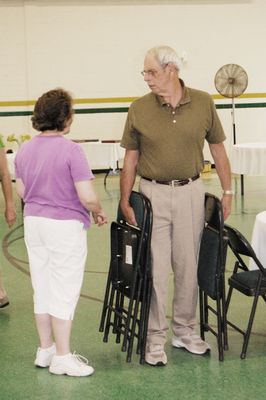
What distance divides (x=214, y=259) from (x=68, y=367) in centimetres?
90

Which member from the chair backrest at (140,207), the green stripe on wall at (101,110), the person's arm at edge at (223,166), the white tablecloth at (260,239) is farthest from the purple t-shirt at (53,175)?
the green stripe on wall at (101,110)

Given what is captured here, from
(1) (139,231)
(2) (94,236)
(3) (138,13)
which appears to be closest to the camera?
(1) (139,231)

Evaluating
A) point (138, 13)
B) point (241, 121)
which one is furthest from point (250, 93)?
point (138, 13)

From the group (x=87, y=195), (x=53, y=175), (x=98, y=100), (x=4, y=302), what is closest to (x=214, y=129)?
(x=87, y=195)

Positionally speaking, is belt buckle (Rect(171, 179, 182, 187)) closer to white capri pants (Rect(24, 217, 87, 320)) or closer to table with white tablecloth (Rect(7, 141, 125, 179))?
white capri pants (Rect(24, 217, 87, 320))

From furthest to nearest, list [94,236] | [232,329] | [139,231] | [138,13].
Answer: [138,13] → [94,236] → [232,329] → [139,231]

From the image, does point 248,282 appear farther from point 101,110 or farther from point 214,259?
point 101,110

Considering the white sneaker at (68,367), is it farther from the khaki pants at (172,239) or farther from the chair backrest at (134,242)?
the chair backrest at (134,242)

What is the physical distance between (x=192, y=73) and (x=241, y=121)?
1.32 metres

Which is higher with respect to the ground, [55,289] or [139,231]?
[139,231]

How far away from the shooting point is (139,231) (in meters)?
3.66

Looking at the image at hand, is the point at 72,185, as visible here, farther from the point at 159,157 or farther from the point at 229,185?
the point at 229,185

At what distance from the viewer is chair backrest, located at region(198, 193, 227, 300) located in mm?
3598

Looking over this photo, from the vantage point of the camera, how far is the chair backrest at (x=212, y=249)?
360cm
